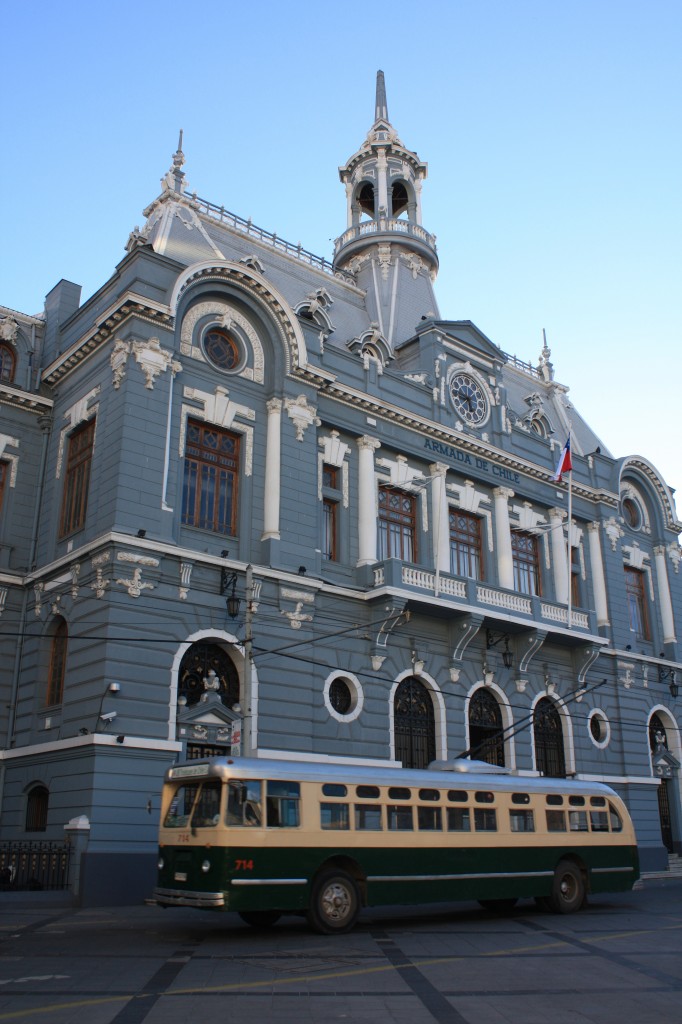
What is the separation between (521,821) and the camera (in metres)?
21.0

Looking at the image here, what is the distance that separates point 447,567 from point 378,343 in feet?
28.5

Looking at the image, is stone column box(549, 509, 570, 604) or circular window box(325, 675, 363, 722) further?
stone column box(549, 509, 570, 604)

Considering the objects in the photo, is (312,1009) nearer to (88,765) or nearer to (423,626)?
(88,765)

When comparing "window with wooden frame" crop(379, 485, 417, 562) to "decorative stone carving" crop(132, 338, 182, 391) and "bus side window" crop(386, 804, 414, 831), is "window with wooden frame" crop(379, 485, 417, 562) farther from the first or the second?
"bus side window" crop(386, 804, 414, 831)

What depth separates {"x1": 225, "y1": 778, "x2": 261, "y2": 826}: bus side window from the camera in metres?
16.1

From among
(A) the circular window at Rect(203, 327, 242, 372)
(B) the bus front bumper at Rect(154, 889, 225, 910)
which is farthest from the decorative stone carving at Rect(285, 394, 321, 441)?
(B) the bus front bumper at Rect(154, 889, 225, 910)

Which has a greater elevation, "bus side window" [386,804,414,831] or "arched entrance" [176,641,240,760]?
"arched entrance" [176,641,240,760]

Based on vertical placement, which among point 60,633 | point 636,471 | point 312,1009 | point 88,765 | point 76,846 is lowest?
point 312,1009

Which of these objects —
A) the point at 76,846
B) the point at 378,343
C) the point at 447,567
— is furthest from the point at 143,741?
the point at 378,343

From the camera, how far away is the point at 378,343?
35.1 metres

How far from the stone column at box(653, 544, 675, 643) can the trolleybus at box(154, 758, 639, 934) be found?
72.3 ft

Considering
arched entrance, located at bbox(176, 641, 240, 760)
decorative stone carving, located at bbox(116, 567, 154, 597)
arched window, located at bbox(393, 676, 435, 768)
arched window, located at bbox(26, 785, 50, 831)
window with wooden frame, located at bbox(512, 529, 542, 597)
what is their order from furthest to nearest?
window with wooden frame, located at bbox(512, 529, 542, 597) < arched window, located at bbox(393, 676, 435, 768) < arched window, located at bbox(26, 785, 50, 831) < arched entrance, located at bbox(176, 641, 240, 760) < decorative stone carving, located at bbox(116, 567, 154, 597)

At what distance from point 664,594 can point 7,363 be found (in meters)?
30.3

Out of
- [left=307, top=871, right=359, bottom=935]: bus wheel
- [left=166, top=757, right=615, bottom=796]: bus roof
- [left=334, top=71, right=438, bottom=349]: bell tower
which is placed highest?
[left=334, top=71, right=438, bottom=349]: bell tower
